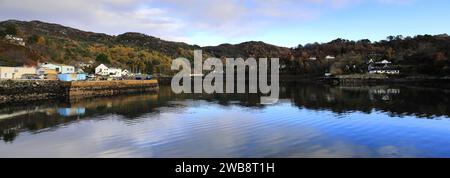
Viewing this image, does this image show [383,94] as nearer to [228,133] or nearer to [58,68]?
[228,133]

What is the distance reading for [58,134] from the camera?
17.5 m

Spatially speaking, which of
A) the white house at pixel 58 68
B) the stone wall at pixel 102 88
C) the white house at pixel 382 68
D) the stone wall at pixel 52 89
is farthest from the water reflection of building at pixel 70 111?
the white house at pixel 382 68

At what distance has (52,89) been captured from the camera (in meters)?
39.0

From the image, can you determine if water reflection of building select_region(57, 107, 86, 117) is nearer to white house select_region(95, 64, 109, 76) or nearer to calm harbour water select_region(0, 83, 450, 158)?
calm harbour water select_region(0, 83, 450, 158)

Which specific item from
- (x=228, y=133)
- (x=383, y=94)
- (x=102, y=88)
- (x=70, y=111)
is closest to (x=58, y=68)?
(x=102, y=88)

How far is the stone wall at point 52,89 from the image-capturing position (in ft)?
113

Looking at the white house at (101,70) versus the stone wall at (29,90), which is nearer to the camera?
the stone wall at (29,90)

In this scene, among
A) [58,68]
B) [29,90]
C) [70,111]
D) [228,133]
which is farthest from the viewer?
[58,68]

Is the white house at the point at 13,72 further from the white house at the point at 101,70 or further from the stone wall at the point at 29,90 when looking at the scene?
the white house at the point at 101,70

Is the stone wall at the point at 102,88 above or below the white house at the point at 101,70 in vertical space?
below

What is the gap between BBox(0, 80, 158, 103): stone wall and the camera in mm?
34406
